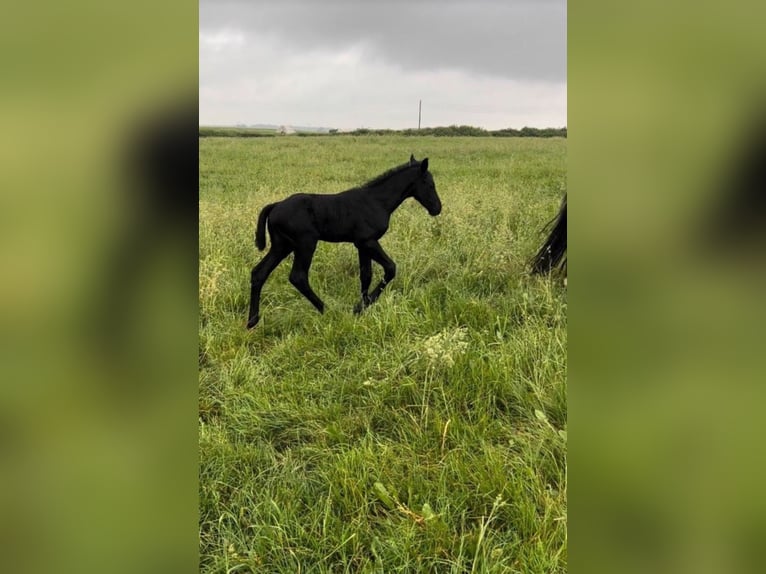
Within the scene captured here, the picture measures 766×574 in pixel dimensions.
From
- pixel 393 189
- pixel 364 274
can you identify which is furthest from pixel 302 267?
pixel 393 189
